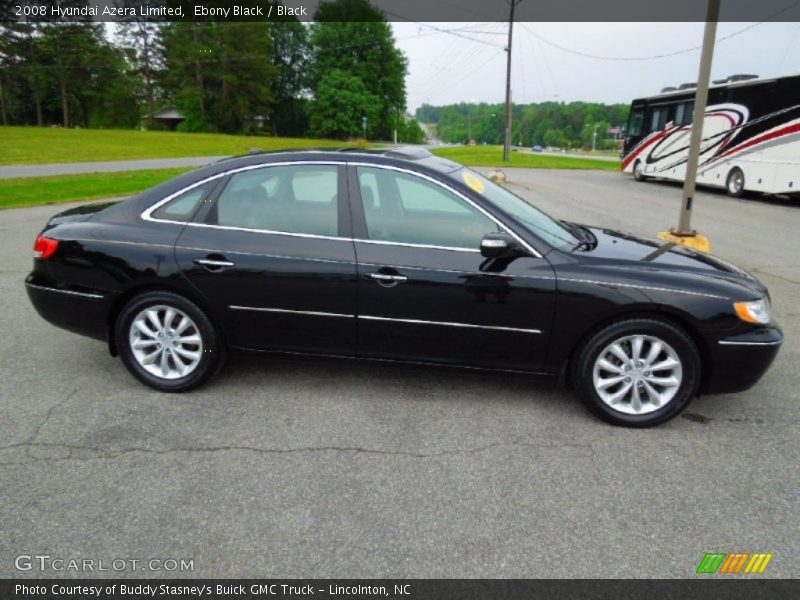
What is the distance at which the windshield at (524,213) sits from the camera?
138 inches

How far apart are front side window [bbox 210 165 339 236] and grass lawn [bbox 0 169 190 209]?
11.5m

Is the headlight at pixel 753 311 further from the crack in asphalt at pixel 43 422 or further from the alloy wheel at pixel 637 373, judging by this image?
the crack in asphalt at pixel 43 422

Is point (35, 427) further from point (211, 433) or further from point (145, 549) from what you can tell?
point (145, 549)

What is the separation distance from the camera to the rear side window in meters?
3.64

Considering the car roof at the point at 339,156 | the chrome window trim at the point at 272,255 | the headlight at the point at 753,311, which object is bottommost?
the headlight at the point at 753,311

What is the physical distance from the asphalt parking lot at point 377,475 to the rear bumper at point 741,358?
286mm

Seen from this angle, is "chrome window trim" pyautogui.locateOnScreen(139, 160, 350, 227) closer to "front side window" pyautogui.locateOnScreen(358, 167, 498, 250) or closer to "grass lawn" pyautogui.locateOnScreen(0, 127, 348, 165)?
"front side window" pyautogui.locateOnScreen(358, 167, 498, 250)

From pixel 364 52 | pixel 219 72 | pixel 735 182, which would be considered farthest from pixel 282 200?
pixel 364 52

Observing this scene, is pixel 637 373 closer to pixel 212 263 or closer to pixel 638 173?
pixel 212 263

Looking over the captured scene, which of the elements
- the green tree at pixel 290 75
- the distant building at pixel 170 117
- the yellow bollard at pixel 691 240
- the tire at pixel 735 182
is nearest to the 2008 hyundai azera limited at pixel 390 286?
the yellow bollard at pixel 691 240

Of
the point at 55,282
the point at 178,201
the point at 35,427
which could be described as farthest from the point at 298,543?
the point at 55,282

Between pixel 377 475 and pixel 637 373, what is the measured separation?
5.41ft

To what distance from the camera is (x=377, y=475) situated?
9.18ft
